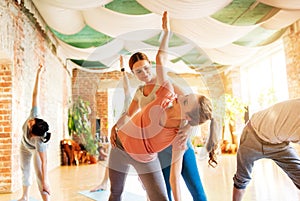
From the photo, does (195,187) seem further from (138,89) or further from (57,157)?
(57,157)

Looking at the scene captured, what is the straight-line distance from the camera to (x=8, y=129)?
348cm

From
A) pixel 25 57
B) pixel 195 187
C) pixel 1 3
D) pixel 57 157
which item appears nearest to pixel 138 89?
pixel 195 187

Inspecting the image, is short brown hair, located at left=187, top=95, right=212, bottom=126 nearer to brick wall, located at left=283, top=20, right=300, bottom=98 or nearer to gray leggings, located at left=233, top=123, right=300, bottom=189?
gray leggings, located at left=233, top=123, right=300, bottom=189

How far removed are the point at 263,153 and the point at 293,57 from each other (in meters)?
4.06

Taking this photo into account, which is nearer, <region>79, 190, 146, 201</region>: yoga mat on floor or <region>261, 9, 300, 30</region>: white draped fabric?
<region>79, 190, 146, 201</region>: yoga mat on floor

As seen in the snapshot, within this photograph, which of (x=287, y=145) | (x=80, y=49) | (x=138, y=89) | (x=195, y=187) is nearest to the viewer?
(x=138, y=89)

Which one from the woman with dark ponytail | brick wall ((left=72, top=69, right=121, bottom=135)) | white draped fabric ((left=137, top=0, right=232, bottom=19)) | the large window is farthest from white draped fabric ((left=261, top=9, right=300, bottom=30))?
brick wall ((left=72, top=69, right=121, bottom=135))

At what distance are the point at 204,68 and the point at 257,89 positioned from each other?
7.08 meters

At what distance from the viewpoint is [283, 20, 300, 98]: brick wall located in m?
5.10

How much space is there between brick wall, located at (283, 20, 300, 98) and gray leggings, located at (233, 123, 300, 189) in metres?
3.65

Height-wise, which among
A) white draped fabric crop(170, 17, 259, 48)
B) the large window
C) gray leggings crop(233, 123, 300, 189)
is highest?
white draped fabric crop(170, 17, 259, 48)

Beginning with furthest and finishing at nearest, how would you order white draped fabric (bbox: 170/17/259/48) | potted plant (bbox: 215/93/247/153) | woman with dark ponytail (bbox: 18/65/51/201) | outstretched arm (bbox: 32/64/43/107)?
1. potted plant (bbox: 215/93/247/153)
2. white draped fabric (bbox: 170/17/259/48)
3. outstretched arm (bbox: 32/64/43/107)
4. woman with dark ponytail (bbox: 18/65/51/201)

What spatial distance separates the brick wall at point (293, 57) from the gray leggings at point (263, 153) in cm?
365

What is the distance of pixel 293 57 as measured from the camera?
5285 millimetres
